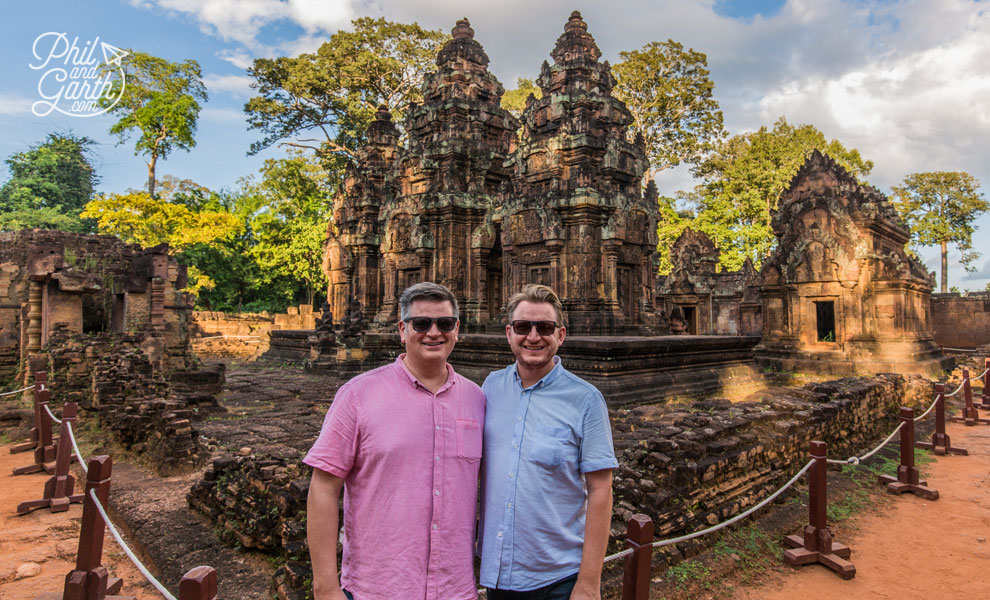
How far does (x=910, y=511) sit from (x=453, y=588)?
579cm

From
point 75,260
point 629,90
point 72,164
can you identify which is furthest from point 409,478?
point 72,164

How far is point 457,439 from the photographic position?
182cm

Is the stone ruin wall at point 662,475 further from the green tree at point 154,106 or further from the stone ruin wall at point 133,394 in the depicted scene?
the green tree at point 154,106

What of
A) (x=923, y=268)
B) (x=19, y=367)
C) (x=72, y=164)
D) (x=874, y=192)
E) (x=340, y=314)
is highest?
(x=72, y=164)

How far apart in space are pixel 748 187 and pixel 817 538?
25.5m

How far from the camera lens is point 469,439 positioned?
6.07 ft

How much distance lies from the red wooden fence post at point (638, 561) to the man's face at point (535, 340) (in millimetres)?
893

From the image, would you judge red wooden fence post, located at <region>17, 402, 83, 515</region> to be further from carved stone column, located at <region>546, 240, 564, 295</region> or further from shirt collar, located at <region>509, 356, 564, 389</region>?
carved stone column, located at <region>546, 240, 564, 295</region>

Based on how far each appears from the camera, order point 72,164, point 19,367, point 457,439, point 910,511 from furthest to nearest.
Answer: point 72,164
point 19,367
point 910,511
point 457,439

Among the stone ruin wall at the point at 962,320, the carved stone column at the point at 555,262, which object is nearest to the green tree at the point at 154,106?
the carved stone column at the point at 555,262

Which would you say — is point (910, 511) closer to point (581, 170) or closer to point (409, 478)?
point (409, 478)

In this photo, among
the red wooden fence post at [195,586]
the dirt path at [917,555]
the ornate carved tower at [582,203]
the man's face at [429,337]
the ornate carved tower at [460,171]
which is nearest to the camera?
the red wooden fence post at [195,586]

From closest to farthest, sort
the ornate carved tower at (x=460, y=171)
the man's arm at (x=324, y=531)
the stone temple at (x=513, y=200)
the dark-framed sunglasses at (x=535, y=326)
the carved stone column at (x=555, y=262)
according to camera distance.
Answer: the man's arm at (x=324, y=531)
the dark-framed sunglasses at (x=535, y=326)
the stone temple at (x=513, y=200)
the carved stone column at (x=555, y=262)
the ornate carved tower at (x=460, y=171)

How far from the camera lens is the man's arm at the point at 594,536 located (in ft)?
5.62
